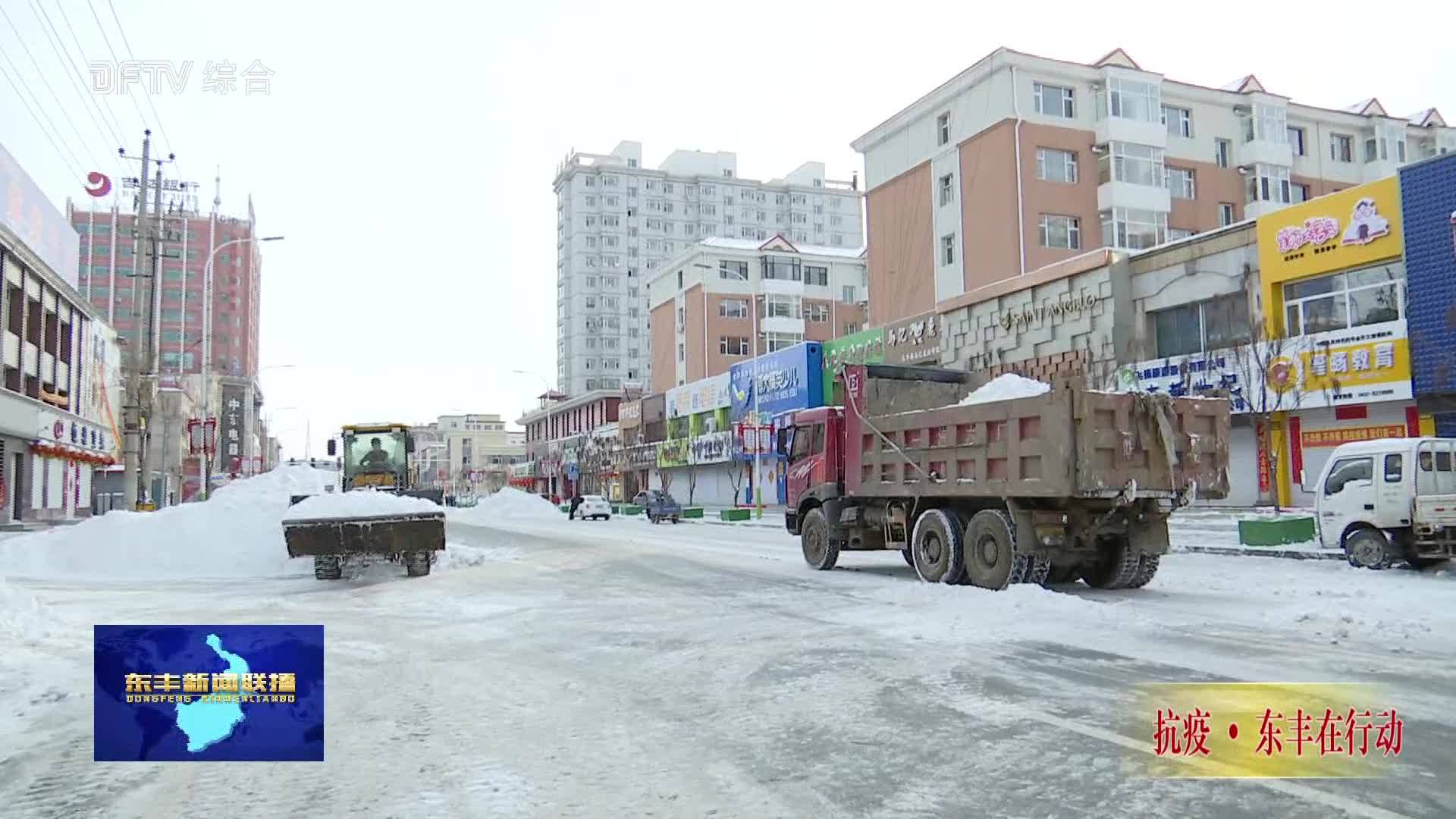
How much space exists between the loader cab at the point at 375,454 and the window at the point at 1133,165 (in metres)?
34.3

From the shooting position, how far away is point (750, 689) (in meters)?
6.87

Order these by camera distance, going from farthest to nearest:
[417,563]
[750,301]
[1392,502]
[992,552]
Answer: [750,301], [417,563], [1392,502], [992,552]

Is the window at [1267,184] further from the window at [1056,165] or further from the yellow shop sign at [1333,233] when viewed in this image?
the yellow shop sign at [1333,233]

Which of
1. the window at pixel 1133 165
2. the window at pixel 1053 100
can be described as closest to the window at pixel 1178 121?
the window at pixel 1133 165

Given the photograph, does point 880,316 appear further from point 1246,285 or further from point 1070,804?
point 1070,804

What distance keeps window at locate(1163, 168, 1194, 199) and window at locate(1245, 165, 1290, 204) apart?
3519 mm

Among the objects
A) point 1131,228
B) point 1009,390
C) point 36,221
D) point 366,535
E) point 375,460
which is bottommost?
point 366,535

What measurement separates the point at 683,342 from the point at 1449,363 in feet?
194

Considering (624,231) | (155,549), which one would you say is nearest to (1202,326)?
(155,549)

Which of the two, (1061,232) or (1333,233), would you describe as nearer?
(1333,233)

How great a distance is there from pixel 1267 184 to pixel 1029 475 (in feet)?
146

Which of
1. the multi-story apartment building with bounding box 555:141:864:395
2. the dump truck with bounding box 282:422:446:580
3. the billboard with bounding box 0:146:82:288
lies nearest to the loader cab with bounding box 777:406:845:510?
the dump truck with bounding box 282:422:446:580

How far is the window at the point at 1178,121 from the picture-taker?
1849 inches

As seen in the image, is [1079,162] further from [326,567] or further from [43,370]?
[43,370]
